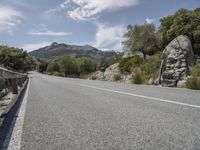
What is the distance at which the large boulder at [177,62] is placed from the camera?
14961 mm

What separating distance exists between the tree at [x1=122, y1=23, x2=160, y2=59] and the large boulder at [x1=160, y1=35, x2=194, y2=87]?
646 inches

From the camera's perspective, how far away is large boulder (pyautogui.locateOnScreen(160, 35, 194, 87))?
14961 millimetres

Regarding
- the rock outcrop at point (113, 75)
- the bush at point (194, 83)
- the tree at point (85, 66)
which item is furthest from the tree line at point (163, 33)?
the tree at point (85, 66)

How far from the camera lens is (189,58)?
17.6 meters

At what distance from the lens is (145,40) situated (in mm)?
36219

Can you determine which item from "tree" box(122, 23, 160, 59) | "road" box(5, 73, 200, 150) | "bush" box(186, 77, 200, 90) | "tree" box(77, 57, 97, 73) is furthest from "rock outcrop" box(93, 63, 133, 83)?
"tree" box(77, 57, 97, 73)

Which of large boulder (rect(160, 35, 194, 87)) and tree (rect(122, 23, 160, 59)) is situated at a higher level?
tree (rect(122, 23, 160, 59))

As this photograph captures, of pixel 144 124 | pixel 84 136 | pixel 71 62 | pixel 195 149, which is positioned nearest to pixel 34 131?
pixel 84 136

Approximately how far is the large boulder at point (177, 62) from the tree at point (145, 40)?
1640 cm

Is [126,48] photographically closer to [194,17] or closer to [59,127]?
[194,17]

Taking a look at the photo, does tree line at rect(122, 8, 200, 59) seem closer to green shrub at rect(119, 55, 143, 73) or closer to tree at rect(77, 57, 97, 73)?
green shrub at rect(119, 55, 143, 73)

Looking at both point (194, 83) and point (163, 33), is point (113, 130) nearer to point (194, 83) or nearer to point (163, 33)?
point (194, 83)

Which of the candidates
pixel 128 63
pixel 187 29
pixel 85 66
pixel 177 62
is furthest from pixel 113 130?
pixel 85 66

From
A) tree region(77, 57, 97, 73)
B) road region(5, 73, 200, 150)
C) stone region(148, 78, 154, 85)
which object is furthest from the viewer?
tree region(77, 57, 97, 73)
